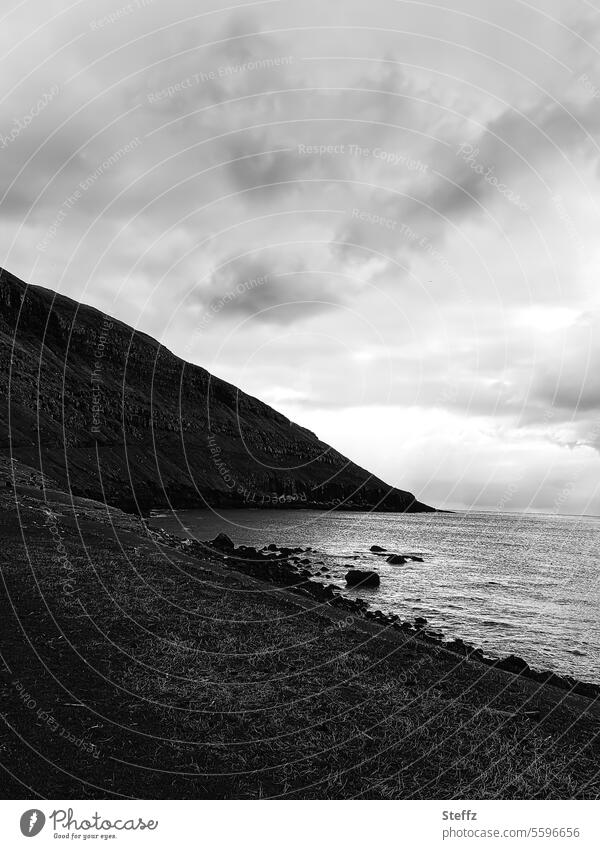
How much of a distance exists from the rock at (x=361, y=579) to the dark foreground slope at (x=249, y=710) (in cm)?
2728

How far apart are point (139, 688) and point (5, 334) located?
160424 mm

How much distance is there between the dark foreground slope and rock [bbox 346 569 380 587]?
27.3 m

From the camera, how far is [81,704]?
8.86m

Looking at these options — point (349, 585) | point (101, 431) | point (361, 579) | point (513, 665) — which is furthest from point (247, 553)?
point (101, 431)

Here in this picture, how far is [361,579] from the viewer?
44.6 metres

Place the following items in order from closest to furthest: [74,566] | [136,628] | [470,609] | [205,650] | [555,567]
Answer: [205,650]
[136,628]
[74,566]
[470,609]
[555,567]

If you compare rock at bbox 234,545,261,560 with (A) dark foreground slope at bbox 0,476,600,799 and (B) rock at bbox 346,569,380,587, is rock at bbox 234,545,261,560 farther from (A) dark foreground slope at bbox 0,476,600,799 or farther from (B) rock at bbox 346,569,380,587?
(A) dark foreground slope at bbox 0,476,600,799

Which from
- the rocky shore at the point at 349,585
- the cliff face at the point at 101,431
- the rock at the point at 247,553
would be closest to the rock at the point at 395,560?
the rocky shore at the point at 349,585

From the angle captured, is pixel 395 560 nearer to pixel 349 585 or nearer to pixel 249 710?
pixel 349 585

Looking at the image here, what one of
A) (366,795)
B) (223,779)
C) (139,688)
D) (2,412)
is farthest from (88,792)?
(2,412)

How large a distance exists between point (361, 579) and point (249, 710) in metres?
36.9

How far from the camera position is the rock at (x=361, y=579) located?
141 feet

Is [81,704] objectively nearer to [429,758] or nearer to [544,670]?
[429,758]

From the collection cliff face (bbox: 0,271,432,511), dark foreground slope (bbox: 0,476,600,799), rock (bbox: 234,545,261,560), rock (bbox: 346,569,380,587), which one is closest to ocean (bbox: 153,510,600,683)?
rock (bbox: 346,569,380,587)
